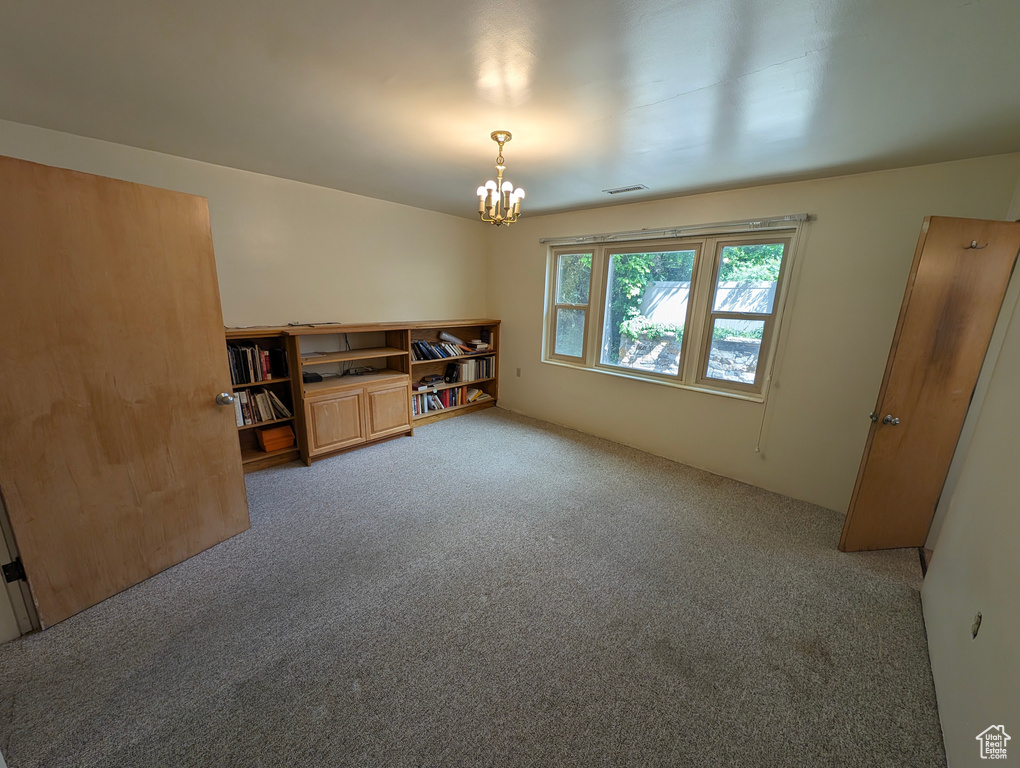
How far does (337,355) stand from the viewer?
135 inches

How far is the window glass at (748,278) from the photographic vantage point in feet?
9.30

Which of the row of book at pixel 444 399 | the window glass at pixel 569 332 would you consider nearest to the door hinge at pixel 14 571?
the row of book at pixel 444 399

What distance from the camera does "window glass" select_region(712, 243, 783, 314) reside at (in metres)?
2.83

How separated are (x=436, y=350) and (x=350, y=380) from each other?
103 cm

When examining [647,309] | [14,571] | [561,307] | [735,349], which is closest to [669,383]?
[735,349]

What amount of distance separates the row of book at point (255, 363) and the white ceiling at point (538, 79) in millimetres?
1379

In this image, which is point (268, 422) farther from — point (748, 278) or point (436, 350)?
point (748, 278)

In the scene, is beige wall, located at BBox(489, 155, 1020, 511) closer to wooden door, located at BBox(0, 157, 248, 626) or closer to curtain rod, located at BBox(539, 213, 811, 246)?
curtain rod, located at BBox(539, 213, 811, 246)

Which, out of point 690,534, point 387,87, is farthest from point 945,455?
point 387,87

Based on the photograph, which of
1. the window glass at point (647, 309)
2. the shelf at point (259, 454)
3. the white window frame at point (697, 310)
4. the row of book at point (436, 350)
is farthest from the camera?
the row of book at point (436, 350)

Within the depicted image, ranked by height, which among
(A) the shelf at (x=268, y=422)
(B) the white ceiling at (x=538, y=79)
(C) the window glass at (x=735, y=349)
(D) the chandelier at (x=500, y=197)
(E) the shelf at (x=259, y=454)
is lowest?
(E) the shelf at (x=259, y=454)

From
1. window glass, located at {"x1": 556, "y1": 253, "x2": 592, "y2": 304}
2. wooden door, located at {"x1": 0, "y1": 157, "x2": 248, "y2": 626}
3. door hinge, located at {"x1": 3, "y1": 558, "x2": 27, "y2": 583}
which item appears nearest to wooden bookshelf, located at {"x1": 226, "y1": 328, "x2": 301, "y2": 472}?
wooden door, located at {"x1": 0, "y1": 157, "x2": 248, "y2": 626}

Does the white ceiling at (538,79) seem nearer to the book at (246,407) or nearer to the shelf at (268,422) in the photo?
the book at (246,407)

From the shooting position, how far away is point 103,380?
5.51ft
